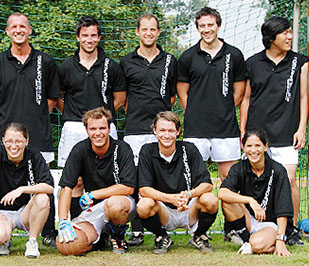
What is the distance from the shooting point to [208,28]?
4.95 meters

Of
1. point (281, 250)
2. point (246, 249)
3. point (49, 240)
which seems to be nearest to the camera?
point (281, 250)

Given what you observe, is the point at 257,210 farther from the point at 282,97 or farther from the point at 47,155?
the point at 47,155

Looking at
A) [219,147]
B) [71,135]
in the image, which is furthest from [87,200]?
[219,147]

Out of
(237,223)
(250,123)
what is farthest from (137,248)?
(250,123)

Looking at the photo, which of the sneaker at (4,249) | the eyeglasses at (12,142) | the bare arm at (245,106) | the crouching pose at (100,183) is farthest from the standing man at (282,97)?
the sneaker at (4,249)

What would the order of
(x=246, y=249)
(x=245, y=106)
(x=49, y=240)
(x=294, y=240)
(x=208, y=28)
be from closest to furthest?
(x=246, y=249), (x=294, y=240), (x=49, y=240), (x=208, y=28), (x=245, y=106)

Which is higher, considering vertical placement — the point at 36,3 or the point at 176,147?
the point at 36,3

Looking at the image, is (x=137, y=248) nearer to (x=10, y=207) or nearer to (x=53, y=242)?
(x=53, y=242)

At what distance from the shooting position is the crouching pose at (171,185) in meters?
4.43

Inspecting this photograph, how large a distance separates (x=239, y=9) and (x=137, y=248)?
3233 mm

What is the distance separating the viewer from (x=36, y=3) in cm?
1219

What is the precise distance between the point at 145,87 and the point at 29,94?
1047 millimetres

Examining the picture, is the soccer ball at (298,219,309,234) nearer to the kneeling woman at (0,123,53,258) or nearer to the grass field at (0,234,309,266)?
the grass field at (0,234,309,266)

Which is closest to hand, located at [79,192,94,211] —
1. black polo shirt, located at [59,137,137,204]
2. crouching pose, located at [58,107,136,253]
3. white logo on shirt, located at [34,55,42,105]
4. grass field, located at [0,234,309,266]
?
crouching pose, located at [58,107,136,253]
